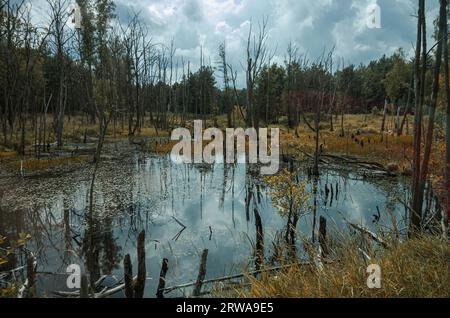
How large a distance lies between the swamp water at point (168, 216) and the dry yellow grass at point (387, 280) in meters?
1.30

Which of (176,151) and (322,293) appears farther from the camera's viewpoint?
(176,151)

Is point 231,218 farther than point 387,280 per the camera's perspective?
Yes

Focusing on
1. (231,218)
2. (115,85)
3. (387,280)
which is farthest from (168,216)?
(115,85)

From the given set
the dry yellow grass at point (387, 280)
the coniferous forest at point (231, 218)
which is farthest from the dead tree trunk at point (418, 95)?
the dry yellow grass at point (387, 280)

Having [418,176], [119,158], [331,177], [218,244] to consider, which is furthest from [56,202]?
[331,177]

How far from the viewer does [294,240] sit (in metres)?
7.20

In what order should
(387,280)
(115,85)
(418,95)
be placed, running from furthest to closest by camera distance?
(115,85) → (418,95) → (387,280)

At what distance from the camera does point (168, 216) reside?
9078 mm

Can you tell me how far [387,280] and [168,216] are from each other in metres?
6.78

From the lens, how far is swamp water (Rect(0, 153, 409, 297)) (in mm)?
6129

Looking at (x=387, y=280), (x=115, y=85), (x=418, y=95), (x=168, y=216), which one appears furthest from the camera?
(x=115, y=85)

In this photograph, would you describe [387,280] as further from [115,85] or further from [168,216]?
[115,85]
